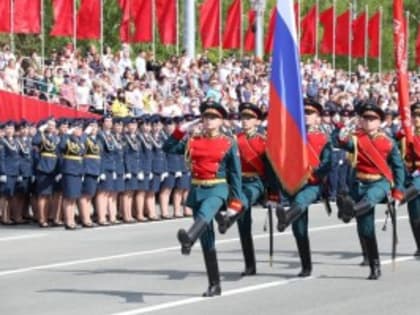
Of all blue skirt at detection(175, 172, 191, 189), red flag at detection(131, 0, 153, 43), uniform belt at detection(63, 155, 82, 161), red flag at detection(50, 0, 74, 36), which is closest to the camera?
uniform belt at detection(63, 155, 82, 161)

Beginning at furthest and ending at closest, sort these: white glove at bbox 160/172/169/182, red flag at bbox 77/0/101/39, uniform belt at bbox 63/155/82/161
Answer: red flag at bbox 77/0/101/39 < white glove at bbox 160/172/169/182 < uniform belt at bbox 63/155/82/161

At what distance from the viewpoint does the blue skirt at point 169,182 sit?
25.1 m

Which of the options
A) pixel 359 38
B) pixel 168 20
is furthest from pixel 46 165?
pixel 359 38

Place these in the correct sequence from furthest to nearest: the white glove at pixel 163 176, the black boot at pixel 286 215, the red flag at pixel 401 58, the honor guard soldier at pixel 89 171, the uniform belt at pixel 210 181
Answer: the white glove at pixel 163 176, the honor guard soldier at pixel 89 171, the red flag at pixel 401 58, the black boot at pixel 286 215, the uniform belt at pixel 210 181

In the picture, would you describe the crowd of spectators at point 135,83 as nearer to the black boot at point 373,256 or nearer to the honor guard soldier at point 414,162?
the honor guard soldier at point 414,162

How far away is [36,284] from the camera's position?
603 inches

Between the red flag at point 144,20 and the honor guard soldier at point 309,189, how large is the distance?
1970 cm

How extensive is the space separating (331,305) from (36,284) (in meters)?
3.33

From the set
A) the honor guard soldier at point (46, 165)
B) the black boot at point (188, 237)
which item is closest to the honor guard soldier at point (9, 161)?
the honor guard soldier at point (46, 165)

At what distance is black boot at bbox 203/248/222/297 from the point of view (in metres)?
14.1

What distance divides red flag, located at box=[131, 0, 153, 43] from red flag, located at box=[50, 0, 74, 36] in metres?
2.98

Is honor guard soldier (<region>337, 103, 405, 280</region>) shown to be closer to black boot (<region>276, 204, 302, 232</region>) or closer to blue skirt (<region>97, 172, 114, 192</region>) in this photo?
black boot (<region>276, 204, 302, 232</region>)

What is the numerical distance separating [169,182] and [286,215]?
9.85 metres

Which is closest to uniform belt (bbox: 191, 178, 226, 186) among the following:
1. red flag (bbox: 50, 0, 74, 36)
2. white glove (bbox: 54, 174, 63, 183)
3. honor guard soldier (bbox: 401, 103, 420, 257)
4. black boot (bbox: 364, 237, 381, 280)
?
Result: black boot (bbox: 364, 237, 381, 280)
